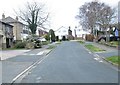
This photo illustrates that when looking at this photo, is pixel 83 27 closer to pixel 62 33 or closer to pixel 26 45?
pixel 26 45

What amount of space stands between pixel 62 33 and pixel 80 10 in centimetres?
5915

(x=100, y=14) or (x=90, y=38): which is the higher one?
(x=100, y=14)

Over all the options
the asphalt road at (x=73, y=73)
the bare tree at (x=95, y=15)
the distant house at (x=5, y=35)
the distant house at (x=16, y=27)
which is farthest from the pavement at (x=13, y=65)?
the distant house at (x=16, y=27)

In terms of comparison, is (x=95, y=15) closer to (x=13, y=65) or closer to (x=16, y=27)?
(x=16, y=27)

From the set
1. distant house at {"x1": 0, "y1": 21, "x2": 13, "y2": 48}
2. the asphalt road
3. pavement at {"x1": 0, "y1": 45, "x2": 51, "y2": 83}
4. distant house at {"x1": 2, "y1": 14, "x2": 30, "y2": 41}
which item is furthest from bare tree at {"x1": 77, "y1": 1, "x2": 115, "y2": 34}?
the asphalt road

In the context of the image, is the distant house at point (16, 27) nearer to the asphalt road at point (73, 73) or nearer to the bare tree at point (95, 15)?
the bare tree at point (95, 15)

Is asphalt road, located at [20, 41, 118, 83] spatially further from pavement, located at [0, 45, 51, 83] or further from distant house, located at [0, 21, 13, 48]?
distant house, located at [0, 21, 13, 48]

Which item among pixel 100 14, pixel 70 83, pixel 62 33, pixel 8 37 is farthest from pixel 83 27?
pixel 70 83

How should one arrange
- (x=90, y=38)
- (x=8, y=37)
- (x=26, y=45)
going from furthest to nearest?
(x=90, y=38) < (x=8, y=37) < (x=26, y=45)

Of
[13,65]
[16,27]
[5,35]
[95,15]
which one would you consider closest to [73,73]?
[13,65]

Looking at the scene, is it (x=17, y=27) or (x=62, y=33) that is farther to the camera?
(x=62, y=33)

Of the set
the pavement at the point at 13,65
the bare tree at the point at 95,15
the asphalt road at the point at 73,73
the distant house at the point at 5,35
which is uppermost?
the bare tree at the point at 95,15

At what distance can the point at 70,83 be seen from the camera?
12.5 meters

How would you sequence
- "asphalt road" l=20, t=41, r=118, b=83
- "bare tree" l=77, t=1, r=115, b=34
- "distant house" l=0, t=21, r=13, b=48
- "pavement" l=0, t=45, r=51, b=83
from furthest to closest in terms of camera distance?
"bare tree" l=77, t=1, r=115, b=34 < "distant house" l=0, t=21, r=13, b=48 < "pavement" l=0, t=45, r=51, b=83 < "asphalt road" l=20, t=41, r=118, b=83
